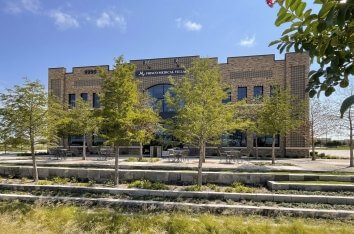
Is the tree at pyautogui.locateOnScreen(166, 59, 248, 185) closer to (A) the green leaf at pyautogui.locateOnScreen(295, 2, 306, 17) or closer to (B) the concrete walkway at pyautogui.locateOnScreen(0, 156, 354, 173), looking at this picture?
(B) the concrete walkway at pyautogui.locateOnScreen(0, 156, 354, 173)

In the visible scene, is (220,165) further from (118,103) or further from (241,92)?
(241,92)

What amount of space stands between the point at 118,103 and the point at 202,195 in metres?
5.00

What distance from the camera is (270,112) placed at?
20.9m

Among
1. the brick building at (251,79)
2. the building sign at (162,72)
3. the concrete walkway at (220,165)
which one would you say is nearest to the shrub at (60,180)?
the concrete walkway at (220,165)

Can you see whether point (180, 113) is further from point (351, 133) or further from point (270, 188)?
point (351, 133)

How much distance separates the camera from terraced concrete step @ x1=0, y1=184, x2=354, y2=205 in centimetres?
1042

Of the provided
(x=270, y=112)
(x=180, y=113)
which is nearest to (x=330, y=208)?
(x=180, y=113)

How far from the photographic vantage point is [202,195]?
1109 cm

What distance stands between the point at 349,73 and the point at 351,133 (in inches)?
850

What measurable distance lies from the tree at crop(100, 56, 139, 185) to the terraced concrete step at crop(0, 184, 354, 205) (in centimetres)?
151

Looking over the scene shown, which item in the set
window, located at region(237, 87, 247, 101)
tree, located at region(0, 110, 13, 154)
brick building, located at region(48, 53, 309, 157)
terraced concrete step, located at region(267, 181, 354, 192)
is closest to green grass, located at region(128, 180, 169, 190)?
terraced concrete step, located at region(267, 181, 354, 192)

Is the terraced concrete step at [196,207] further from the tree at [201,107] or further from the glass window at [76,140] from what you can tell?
the glass window at [76,140]

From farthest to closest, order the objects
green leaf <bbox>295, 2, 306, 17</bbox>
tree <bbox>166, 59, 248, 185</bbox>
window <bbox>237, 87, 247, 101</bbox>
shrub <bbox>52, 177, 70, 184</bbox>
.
→ 1. window <bbox>237, 87, 247, 101</bbox>
2. shrub <bbox>52, 177, 70, 184</bbox>
3. tree <bbox>166, 59, 248, 185</bbox>
4. green leaf <bbox>295, 2, 306, 17</bbox>

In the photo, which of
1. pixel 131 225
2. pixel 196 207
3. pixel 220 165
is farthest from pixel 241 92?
pixel 131 225
